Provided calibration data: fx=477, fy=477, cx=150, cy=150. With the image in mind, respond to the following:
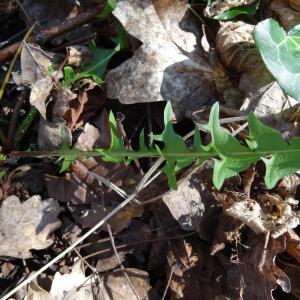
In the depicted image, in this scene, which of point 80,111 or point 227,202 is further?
point 80,111

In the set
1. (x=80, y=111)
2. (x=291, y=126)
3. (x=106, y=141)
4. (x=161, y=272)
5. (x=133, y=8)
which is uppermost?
(x=133, y=8)

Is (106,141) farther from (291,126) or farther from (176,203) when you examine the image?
(291,126)

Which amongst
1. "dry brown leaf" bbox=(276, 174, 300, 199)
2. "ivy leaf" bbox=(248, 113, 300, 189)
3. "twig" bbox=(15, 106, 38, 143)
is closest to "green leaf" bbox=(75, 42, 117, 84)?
"twig" bbox=(15, 106, 38, 143)

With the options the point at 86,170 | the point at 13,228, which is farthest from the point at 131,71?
the point at 13,228

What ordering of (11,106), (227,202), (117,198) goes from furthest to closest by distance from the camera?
(11,106) → (117,198) → (227,202)

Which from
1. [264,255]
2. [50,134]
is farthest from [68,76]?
[264,255]

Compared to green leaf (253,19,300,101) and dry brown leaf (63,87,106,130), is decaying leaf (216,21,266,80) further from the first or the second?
dry brown leaf (63,87,106,130)
